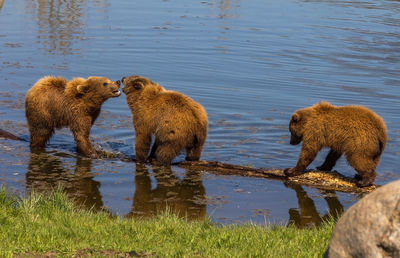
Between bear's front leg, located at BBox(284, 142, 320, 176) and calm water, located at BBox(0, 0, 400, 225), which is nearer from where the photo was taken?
calm water, located at BBox(0, 0, 400, 225)

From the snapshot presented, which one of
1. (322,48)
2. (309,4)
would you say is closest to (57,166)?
(322,48)

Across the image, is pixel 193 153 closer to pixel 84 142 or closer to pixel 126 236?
pixel 84 142

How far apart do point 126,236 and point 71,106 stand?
17.1ft

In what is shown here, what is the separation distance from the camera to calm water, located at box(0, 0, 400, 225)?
10.7 meters

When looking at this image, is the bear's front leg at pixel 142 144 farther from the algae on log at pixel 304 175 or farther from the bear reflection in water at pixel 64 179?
the algae on log at pixel 304 175

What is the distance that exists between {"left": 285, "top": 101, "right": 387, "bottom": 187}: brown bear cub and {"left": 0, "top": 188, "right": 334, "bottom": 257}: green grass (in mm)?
2486

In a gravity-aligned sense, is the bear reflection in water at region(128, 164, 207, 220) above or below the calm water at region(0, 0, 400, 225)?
below

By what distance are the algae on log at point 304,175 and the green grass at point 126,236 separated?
274 centimetres

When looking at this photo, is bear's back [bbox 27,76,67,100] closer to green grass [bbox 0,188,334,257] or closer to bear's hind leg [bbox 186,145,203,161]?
bear's hind leg [bbox 186,145,203,161]

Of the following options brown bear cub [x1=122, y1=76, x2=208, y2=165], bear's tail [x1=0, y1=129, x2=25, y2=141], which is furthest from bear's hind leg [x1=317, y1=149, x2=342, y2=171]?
bear's tail [x1=0, y1=129, x2=25, y2=141]

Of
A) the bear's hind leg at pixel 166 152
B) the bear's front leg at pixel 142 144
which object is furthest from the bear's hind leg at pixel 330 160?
the bear's front leg at pixel 142 144

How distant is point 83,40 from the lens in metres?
22.1

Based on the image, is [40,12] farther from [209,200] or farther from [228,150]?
[209,200]

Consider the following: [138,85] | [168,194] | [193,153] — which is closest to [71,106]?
[138,85]
